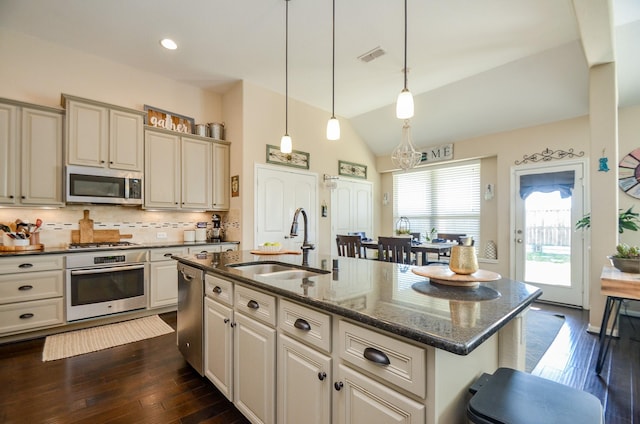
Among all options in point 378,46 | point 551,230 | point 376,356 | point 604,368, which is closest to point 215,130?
point 378,46

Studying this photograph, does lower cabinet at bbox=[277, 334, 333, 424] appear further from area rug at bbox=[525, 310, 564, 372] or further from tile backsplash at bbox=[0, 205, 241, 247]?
tile backsplash at bbox=[0, 205, 241, 247]

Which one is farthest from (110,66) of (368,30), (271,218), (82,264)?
(368,30)

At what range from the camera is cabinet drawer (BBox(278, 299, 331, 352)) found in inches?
46.5

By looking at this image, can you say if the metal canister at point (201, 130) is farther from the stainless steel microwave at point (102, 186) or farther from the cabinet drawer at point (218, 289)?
the cabinet drawer at point (218, 289)

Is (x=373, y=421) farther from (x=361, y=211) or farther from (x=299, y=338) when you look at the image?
(x=361, y=211)

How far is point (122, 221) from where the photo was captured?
391 cm

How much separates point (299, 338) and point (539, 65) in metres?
4.42

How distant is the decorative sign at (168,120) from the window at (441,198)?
13.8ft

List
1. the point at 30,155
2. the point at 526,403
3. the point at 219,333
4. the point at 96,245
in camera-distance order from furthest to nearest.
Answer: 1. the point at 96,245
2. the point at 30,155
3. the point at 219,333
4. the point at 526,403

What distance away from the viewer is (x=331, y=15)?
2.89 m

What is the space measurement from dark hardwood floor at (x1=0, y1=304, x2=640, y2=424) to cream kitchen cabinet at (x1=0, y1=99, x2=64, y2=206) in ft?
4.91

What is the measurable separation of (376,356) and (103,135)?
396 cm

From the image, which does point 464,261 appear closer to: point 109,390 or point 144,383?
point 144,383

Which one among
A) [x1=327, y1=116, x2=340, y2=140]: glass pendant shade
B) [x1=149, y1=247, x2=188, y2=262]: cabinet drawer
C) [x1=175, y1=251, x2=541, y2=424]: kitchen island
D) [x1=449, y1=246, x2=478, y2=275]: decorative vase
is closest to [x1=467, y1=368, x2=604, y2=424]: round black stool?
[x1=175, y1=251, x2=541, y2=424]: kitchen island
